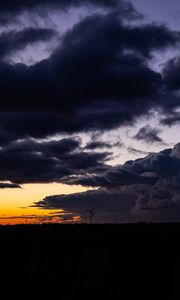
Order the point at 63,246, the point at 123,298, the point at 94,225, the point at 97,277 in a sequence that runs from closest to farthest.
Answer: the point at 123,298
the point at 97,277
the point at 63,246
the point at 94,225

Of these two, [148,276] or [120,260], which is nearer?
[148,276]

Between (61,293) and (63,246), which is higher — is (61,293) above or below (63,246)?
below

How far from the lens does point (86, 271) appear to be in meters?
46.4

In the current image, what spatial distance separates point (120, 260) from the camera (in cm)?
5662

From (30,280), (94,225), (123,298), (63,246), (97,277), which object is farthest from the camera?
(94,225)

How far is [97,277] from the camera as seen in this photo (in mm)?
45406

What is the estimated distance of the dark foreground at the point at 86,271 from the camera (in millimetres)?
43281

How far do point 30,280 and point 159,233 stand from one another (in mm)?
46252

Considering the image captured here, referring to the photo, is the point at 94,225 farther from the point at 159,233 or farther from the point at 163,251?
the point at 163,251

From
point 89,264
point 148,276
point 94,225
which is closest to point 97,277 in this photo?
point 89,264

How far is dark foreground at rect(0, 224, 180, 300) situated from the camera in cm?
4328

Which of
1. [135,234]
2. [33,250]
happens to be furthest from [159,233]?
[33,250]

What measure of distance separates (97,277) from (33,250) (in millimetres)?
18980

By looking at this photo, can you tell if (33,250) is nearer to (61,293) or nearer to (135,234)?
(61,293)
